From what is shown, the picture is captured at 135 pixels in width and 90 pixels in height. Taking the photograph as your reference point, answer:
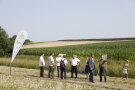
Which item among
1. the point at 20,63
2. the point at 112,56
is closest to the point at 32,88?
the point at 20,63

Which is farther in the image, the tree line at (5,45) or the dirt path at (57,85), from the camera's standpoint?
the tree line at (5,45)

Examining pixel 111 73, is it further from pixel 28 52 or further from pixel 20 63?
pixel 28 52

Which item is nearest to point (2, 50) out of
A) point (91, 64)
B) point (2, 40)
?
point (2, 40)

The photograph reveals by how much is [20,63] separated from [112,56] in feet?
37.2

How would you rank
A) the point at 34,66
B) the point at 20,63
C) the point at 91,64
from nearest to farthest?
the point at 91,64 < the point at 34,66 < the point at 20,63

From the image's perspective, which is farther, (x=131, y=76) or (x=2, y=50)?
(x=2, y=50)

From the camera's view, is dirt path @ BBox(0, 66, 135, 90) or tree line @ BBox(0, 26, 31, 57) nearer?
dirt path @ BBox(0, 66, 135, 90)

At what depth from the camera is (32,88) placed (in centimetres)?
1434

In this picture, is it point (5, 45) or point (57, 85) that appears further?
point (5, 45)

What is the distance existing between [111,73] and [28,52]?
109ft

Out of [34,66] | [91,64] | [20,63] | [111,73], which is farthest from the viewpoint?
[20,63]

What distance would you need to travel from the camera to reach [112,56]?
37.8 m

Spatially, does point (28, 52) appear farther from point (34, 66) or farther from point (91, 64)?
point (91, 64)

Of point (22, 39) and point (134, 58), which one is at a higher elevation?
point (22, 39)
